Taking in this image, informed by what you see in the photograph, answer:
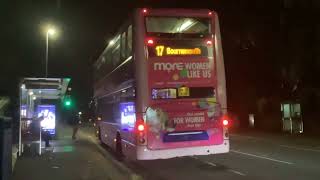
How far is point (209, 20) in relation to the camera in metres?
15.1

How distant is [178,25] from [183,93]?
1987mm

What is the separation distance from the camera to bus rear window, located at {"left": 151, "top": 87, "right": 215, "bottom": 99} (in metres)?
14.5

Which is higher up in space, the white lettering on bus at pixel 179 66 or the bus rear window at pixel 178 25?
the bus rear window at pixel 178 25

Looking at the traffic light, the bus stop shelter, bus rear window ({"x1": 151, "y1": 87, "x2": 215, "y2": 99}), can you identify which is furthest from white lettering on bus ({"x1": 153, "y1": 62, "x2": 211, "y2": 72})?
the traffic light

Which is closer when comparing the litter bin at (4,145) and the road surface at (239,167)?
the litter bin at (4,145)

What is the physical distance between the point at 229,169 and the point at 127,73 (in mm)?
4301

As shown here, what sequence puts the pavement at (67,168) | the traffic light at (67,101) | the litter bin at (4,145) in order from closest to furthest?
1. the litter bin at (4,145)
2. the pavement at (67,168)
3. the traffic light at (67,101)

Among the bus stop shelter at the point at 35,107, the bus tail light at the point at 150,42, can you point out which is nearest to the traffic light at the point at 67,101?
the bus stop shelter at the point at 35,107

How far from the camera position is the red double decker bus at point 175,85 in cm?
1436

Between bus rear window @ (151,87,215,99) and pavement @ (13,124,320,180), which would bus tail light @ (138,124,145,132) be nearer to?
bus rear window @ (151,87,215,99)

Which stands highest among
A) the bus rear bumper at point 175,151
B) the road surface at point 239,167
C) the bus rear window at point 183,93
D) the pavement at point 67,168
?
the bus rear window at point 183,93

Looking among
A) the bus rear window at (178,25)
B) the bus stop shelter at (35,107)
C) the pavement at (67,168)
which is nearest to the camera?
the pavement at (67,168)

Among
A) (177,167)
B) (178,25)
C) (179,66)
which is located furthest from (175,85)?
(177,167)

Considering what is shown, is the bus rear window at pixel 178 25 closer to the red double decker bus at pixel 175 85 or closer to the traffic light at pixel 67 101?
the red double decker bus at pixel 175 85
